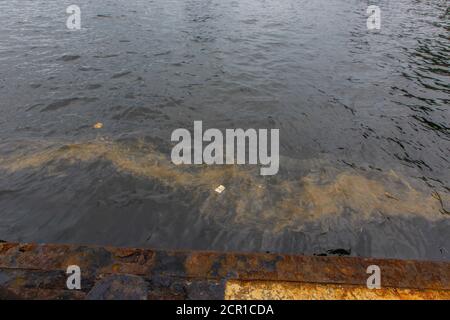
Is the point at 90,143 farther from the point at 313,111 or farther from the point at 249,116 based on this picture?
the point at 313,111

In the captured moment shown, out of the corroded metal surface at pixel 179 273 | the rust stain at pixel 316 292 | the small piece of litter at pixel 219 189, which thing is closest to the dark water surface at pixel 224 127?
the small piece of litter at pixel 219 189

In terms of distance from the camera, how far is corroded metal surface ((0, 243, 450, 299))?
2.70m

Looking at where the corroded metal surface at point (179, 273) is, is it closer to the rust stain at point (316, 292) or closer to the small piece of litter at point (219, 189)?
the rust stain at point (316, 292)

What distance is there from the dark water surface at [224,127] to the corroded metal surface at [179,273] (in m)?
1.07

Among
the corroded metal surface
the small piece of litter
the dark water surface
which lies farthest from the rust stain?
the small piece of litter

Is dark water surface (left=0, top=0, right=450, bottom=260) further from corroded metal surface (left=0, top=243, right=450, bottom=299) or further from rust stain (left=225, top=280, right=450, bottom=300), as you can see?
Answer: rust stain (left=225, top=280, right=450, bottom=300)

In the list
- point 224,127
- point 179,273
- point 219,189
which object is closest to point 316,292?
point 179,273

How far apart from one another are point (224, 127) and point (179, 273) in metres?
4.28

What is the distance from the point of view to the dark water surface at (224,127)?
4418mm

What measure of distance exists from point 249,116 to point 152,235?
155 inches

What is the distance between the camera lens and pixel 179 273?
9.53ft

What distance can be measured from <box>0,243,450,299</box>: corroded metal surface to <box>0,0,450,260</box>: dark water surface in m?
1.07

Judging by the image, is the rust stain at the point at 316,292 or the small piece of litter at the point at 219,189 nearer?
the rust stain at the point at 316,292

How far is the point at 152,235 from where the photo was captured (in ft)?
14.1
